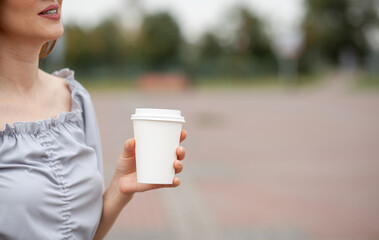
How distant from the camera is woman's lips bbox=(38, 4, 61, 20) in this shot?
1.52 metres

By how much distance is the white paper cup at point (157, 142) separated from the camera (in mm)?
1579

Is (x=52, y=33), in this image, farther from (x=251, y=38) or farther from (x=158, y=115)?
(x=251, y=38)

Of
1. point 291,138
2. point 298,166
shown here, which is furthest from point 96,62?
point 298,166

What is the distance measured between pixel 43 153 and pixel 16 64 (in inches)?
13.3

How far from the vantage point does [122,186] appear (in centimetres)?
171

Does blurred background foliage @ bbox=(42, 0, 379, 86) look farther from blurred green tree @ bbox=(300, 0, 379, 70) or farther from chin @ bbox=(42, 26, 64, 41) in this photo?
A: chin @ bbox=(42, 26, 64, 41)

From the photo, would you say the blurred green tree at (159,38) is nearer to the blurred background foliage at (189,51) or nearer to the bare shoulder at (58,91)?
the blurred background foliage at (189,51)

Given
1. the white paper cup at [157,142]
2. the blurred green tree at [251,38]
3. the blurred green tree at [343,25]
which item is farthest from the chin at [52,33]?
the blurred green tree at [343,25]

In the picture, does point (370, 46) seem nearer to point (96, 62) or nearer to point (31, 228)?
point (96, 62)

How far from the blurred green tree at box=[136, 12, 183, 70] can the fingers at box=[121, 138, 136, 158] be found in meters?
42.7

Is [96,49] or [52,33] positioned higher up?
[52,33]

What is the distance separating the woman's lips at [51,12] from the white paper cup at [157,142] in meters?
0.43

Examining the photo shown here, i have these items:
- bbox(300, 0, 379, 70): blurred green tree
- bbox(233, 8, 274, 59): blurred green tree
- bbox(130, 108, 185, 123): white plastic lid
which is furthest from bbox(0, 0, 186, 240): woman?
bbox(300, 0, 379, 70): blurred green tree

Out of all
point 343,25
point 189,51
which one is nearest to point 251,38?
point 189,51
